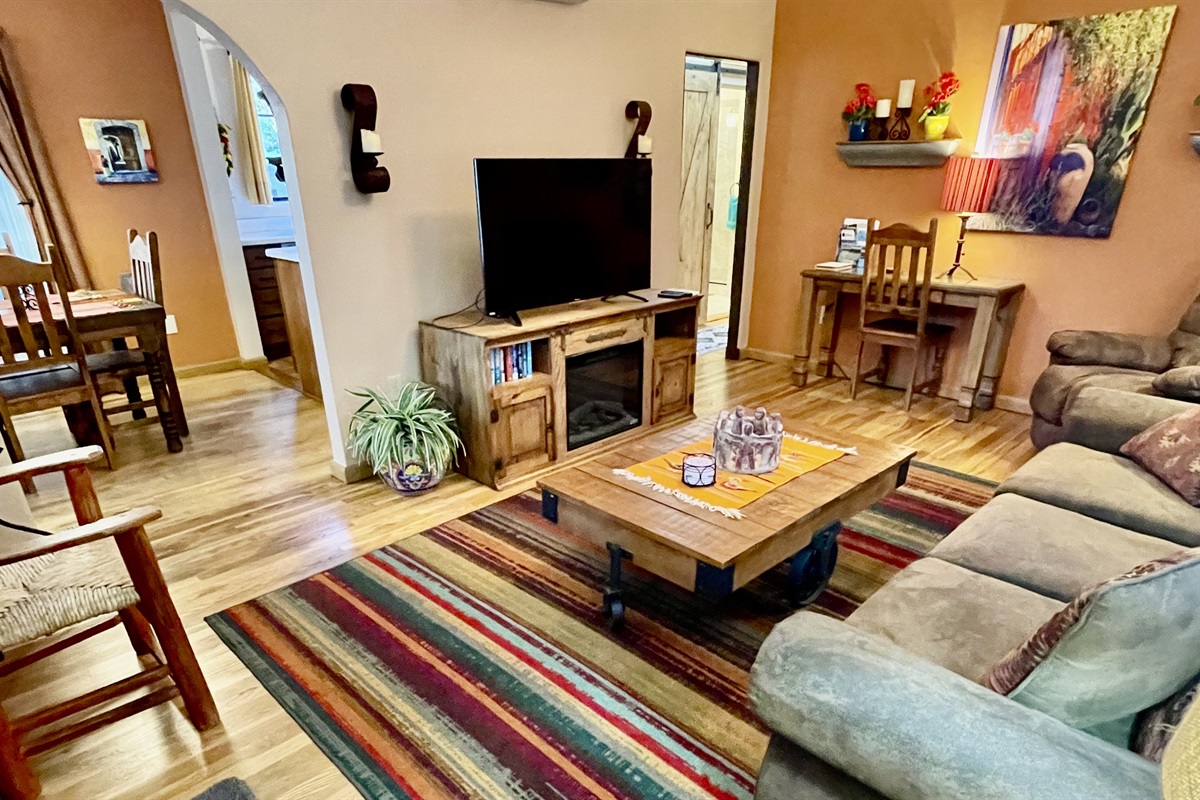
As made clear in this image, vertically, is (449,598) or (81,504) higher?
(81,504)

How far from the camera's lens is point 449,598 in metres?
2.25

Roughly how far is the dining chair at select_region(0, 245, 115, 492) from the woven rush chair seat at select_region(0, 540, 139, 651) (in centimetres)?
172

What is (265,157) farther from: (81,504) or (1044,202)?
(1044,202)

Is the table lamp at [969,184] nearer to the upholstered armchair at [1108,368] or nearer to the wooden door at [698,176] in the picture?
the upholstered armchair at [1108,368]

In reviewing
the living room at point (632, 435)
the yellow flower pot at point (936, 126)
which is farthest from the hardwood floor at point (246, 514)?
the yellow flower pot at point (936, 126)

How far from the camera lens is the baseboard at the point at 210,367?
4695mm

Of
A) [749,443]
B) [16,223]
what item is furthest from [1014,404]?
[16,223]

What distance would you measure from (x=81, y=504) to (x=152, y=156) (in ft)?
11.6

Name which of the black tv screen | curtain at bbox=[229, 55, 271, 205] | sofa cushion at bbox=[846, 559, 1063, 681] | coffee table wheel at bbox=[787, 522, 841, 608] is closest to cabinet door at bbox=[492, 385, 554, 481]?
the black tv screen

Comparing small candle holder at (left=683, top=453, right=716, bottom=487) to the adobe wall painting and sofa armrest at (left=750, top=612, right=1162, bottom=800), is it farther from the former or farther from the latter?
the adobe wall painting


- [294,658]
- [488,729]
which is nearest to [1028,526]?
[488,729]

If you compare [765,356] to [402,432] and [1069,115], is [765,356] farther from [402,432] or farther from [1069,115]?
[402,432]

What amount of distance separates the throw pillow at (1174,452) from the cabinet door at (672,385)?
2.04 m

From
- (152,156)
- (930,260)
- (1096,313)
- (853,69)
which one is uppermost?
(853,69)
